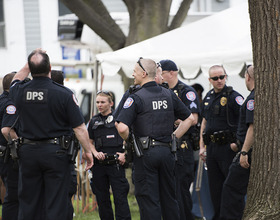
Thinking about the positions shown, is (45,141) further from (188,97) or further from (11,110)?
(188,97)

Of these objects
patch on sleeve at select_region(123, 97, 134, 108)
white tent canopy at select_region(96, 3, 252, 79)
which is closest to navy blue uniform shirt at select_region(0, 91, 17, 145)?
patch on sleeve at select_region(123, 97, 134, 108)

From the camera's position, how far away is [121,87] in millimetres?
14133

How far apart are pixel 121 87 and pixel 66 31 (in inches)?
83.1

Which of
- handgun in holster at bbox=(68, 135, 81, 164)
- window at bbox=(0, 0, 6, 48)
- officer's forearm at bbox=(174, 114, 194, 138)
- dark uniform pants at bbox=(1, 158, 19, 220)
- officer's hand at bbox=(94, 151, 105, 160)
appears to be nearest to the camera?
handgun in holster at bbox=(68, 135, 81, 164)

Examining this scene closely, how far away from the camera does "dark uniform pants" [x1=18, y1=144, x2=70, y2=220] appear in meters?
5.72

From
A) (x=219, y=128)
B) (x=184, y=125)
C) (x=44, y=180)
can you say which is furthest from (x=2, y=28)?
(x=44, y=180)

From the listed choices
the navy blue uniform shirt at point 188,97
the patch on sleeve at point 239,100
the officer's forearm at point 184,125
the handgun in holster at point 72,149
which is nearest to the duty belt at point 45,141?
the handgun in holster at point 72,149

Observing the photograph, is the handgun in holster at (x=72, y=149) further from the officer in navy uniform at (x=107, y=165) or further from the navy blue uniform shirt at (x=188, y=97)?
the navy blue uniform shirt at (x=188, y=97)

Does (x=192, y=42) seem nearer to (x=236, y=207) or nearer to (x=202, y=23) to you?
(x=202, y=23)

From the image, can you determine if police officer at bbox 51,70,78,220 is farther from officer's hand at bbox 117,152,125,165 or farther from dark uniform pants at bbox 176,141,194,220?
dark uniform pants at bbox 176,141,194,220

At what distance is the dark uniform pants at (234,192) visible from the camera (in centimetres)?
693

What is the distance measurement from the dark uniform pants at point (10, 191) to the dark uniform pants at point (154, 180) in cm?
170

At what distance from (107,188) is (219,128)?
172 cm

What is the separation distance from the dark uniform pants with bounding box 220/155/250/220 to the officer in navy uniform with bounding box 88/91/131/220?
1284 mm
